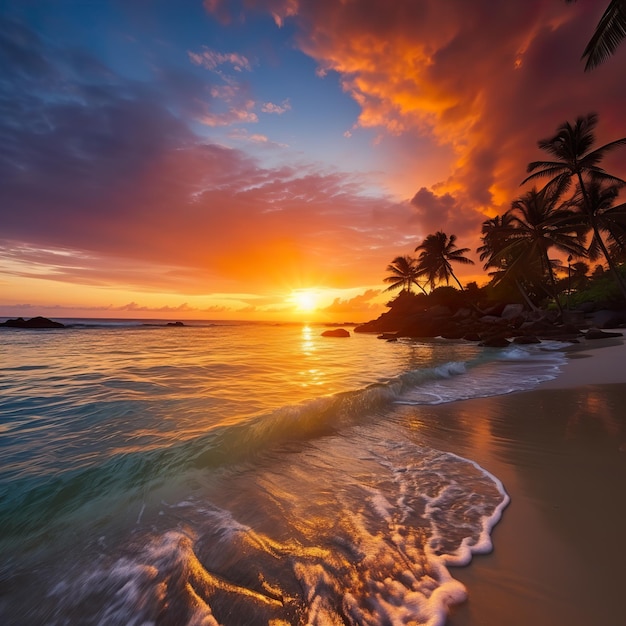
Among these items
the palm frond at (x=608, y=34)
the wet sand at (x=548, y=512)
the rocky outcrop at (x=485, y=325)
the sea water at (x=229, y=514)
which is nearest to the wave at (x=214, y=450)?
the sea water at (x=229, y=514)

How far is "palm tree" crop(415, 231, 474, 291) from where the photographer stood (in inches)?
1566

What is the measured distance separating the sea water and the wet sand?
0.20 metres

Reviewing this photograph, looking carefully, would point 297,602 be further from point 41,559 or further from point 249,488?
point 41,559

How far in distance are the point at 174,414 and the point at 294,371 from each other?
18.5 ft

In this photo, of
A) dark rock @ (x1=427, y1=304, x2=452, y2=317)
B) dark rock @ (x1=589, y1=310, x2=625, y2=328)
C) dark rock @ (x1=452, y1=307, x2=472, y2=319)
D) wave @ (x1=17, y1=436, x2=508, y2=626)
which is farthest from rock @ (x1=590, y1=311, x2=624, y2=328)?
wave @ (x1=17, y1=436, x2=508, y2=626)

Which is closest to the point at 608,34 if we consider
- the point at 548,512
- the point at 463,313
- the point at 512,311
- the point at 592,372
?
the point at 592,372

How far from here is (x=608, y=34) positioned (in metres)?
10.1

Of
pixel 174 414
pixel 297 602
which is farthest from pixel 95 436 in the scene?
pixel 297 602

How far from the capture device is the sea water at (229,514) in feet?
6.80

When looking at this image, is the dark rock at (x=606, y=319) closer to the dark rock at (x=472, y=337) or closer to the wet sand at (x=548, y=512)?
the dark rock at (x=472, y=337)

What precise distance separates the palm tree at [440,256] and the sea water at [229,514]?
38.2 meters

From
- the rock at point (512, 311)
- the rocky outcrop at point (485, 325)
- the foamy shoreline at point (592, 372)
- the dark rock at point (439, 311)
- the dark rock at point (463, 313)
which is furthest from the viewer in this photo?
the dark rock at point (439, 311)

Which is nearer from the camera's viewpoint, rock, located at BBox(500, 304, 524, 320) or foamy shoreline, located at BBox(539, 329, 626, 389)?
foamy shoreline, located at BBox(539, 329, 626, 389)

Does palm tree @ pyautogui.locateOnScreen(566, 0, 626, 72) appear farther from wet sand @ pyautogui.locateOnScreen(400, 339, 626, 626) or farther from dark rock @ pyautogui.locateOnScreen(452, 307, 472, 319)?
dark rock @ pyautogui.locateOnScreen(452, 307, 472, 319)
